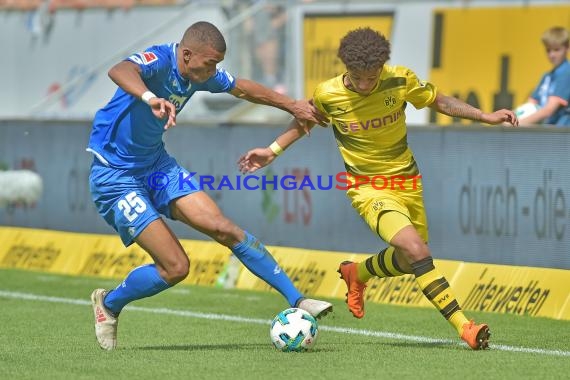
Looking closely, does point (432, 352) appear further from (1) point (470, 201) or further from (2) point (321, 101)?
(1) point (470, 201)

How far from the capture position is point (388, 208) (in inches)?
380

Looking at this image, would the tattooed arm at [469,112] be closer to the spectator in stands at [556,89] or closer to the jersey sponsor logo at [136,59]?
the jersey sponsor logo at [136,59]

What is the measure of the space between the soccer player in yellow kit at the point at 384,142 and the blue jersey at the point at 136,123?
28.6 inches

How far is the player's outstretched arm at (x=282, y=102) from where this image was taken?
9.88 metres

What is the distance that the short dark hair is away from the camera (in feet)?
30.5

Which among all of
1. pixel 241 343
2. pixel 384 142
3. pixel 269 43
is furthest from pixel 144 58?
pixel 269 43

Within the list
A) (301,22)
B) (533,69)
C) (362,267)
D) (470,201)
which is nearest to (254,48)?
(301,22)

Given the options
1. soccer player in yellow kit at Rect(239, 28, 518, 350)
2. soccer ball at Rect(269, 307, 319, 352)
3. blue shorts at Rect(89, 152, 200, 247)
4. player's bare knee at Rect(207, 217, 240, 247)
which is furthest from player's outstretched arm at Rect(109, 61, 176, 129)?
soccer ball at Rect(269, 307, 319, 352)

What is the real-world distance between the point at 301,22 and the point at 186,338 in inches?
442

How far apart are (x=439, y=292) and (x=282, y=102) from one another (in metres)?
1.73

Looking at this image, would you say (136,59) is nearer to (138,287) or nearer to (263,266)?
(138,287)

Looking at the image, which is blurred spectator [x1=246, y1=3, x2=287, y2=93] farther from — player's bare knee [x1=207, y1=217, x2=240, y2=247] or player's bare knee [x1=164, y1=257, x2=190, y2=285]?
player's bare knee [x1=164, y1=257, x2=190, y2=285]

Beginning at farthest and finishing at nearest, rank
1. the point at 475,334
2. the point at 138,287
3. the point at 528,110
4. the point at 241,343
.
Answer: the point at 528,110
the point at 241,343
the point at 138,287
the point at 475,334

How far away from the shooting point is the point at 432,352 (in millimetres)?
9336
